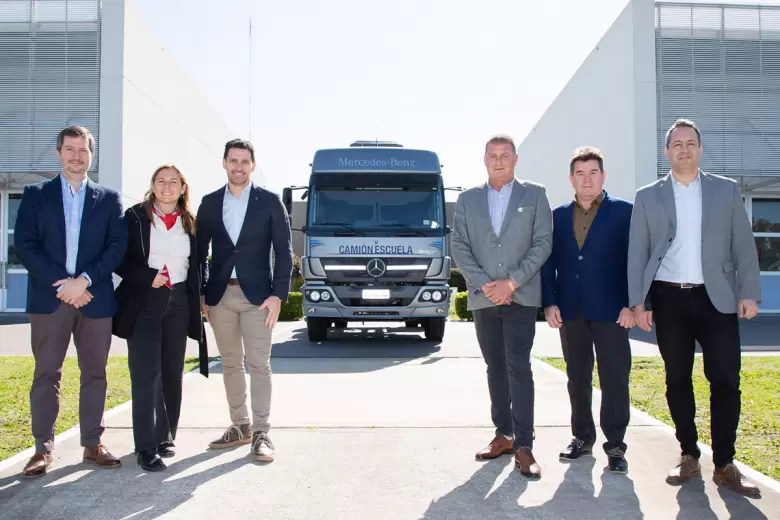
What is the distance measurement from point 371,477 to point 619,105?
18.3 meters

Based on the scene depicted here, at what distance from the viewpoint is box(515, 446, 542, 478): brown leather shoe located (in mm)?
3947

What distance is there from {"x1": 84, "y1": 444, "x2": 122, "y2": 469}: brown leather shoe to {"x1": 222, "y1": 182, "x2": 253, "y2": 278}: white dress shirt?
4.41 feet

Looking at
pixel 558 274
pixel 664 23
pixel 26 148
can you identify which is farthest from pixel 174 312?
pixel 664 23

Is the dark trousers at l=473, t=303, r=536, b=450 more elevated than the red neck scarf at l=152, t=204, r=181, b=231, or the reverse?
the red neck scarf at l=152, t=204, r=181, b=231

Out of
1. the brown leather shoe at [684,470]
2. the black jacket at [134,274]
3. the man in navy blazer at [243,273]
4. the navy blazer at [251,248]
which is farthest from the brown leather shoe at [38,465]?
the brown leather shoe at [684,470]

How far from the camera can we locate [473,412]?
575 centimetres

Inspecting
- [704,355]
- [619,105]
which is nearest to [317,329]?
[704,355]

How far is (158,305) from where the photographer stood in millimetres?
4332

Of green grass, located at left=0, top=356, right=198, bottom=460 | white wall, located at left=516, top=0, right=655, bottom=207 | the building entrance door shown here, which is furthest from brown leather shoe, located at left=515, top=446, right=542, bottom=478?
the building entrance door

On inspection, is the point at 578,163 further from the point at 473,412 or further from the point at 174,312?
the point at 174,312

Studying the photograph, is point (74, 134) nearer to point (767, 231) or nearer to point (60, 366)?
point (60, 366)

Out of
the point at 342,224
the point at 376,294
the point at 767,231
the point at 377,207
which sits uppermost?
the point at 767,231

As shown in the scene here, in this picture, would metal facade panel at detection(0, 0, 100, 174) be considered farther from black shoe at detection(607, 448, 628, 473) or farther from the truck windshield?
black shoe at detection(607, 448, 628, 473)

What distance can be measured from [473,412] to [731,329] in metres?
2.40
